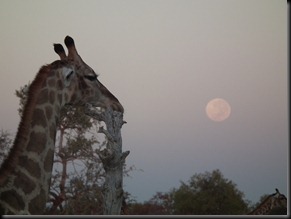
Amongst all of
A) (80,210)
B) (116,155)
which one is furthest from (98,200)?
(116,155)

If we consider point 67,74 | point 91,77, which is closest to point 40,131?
point 67,74

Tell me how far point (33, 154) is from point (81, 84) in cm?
221

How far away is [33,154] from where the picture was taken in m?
6.33

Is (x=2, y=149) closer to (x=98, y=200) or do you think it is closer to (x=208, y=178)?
(x=98, y=200)

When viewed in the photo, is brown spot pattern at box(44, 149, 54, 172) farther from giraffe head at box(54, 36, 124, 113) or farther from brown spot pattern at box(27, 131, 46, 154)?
giraffe head at box(54, 36, 124, 113)

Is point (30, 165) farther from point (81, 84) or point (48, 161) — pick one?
point (81, 84)

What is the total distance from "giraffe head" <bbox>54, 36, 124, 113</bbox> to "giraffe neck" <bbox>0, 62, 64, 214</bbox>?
33 centimetres

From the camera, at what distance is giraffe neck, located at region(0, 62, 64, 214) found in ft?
19.0

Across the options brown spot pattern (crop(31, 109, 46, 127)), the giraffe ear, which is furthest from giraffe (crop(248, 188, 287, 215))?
brown spot pattern (crop(31, 109, 46, 127))

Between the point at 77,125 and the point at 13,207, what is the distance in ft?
70.7

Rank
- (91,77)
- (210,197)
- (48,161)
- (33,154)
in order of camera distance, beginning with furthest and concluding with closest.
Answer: (210,197) → (91,77) → (48,161) → (33,154)

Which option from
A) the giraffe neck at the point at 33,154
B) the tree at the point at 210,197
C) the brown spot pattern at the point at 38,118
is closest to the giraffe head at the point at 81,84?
the giraffe neck at the point at 33,154

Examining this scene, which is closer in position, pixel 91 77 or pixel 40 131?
pixel 40 131

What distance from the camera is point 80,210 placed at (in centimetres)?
2336
